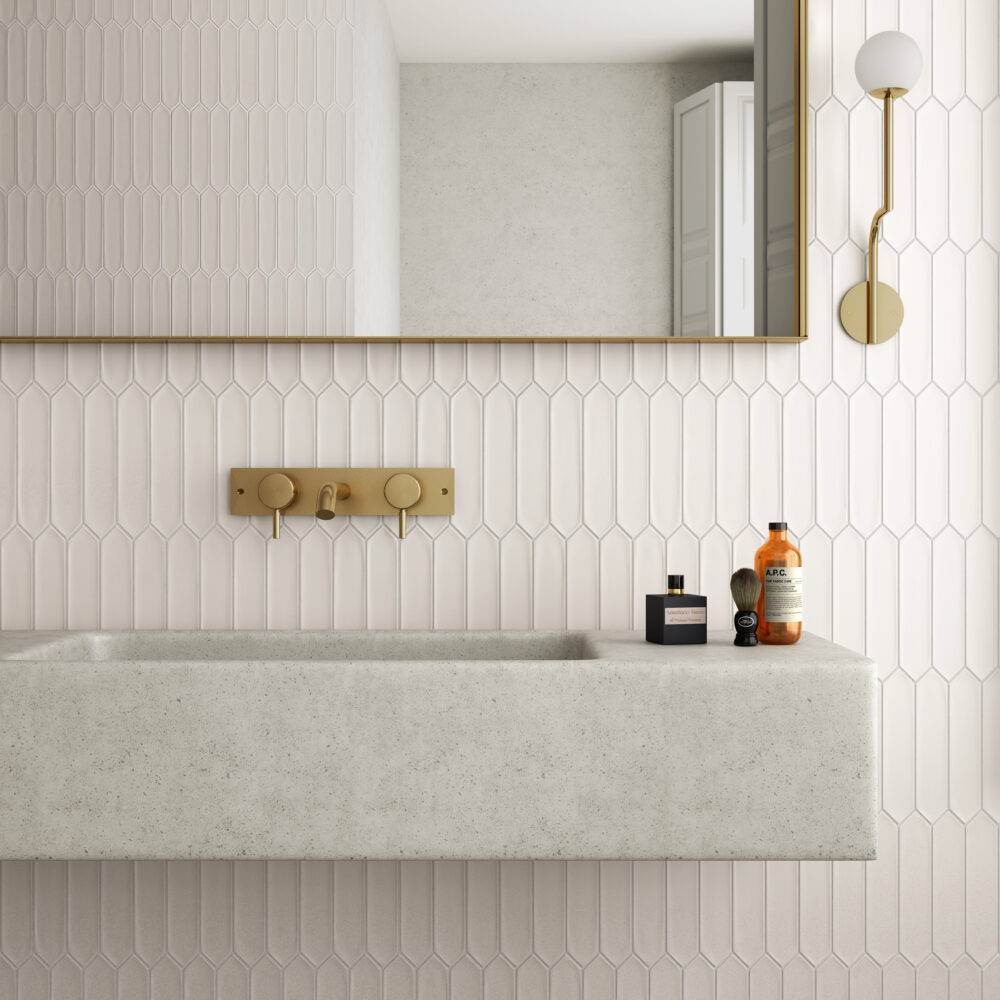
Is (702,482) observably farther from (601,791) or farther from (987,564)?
(601,791)

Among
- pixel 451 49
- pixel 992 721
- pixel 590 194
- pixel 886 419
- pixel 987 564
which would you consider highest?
pixel 451 49

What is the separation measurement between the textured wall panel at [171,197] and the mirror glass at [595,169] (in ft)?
0.45

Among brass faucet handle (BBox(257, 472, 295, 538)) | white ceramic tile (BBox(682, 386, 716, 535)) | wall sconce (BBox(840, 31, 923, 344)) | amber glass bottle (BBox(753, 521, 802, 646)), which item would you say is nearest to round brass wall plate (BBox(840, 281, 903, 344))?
wall sconce (BBox(840, 31, 923, 344))

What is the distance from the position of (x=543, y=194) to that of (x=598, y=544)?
0.52 m

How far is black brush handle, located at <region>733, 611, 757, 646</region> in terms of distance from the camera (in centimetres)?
117

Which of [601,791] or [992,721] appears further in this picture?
[992,721]

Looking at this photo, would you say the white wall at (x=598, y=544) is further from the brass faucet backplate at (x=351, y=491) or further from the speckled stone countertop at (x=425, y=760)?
the speckled stone countertop at (x=425, y=760)

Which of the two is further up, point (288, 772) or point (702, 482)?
point (702, 482)

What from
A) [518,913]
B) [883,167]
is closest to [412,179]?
[883,167]

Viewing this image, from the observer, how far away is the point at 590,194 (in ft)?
4.56

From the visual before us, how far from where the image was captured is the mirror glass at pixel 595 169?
4.54ft

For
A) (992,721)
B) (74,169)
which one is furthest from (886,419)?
(74,169)

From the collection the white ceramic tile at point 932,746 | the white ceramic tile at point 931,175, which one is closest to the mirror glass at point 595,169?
the white ceramic tile at point 931,175

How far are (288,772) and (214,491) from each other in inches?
20.7
